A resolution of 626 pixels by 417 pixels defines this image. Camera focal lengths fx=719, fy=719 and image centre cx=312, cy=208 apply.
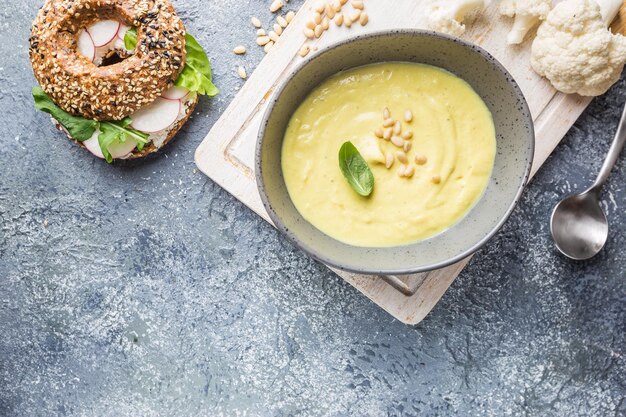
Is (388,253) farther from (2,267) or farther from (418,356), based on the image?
(2,267)

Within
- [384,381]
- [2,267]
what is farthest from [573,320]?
[2,267]

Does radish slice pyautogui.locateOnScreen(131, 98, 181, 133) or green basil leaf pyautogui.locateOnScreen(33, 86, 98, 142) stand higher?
radish slice pyautogui.locateOnScreen(131, 98, 181, 133)

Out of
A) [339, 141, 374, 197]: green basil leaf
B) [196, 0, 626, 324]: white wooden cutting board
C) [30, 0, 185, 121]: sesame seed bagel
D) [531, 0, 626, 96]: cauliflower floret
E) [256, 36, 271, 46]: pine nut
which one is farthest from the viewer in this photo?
[256, 36, 271, 46]: pine nut

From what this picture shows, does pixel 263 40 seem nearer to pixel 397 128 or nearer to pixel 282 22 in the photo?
pixel 282 22

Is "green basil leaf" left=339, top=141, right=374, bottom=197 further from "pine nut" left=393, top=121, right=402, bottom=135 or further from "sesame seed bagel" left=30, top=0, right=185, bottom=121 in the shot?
"sesame seed bagel" left=30, top=0, right=185, bottom=121

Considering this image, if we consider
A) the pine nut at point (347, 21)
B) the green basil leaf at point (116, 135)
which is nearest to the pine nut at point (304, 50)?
the pine nut at point (347, 21)

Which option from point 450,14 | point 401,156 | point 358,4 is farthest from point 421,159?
point 358,4

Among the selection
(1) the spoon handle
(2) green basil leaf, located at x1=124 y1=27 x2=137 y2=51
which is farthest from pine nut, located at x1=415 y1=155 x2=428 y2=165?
(2) green basil leaf, located at x1=124 y1=27 x2=137 y2=51

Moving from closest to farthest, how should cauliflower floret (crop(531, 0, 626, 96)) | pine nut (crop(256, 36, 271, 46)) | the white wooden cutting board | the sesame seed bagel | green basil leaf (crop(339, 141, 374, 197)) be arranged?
1. green basil leaf (crop(339, 141, 374, 197))
2. cauliflower floret (crop(531, 0, 626, 96))
3. the white wooden cutting board
4. the sesame seed bagel
5. pine nut (crop(256, 36, 271, 46))
